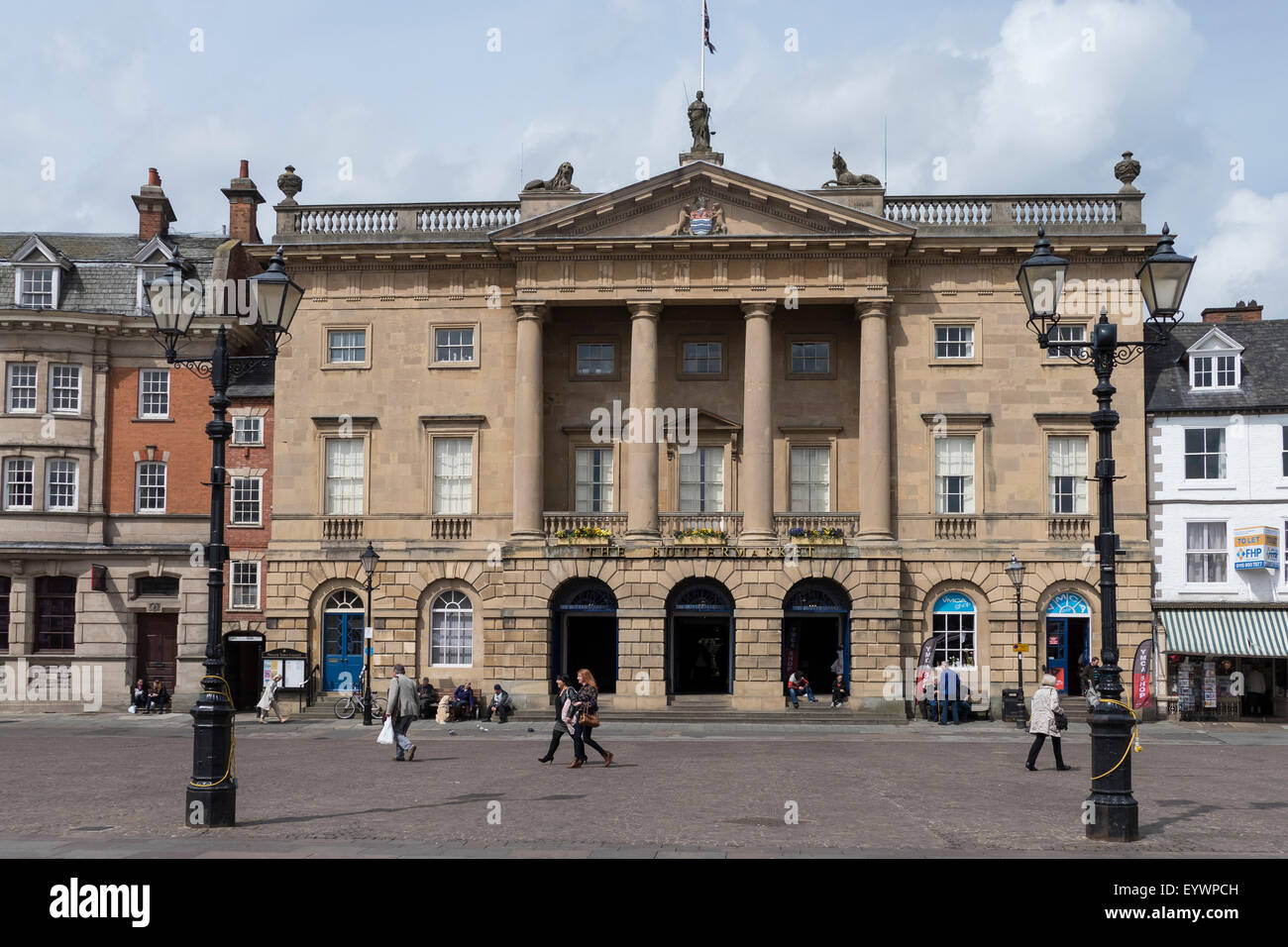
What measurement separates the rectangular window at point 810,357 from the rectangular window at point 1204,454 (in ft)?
38.9

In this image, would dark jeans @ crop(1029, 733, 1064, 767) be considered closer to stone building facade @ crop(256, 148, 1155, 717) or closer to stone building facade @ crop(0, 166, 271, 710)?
stone building facade @ crop(256, 148, 1155, 717)

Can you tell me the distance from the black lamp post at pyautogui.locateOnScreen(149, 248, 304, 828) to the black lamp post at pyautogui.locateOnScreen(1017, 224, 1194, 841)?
1052cm

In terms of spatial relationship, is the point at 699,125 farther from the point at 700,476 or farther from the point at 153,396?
the point at 153,396

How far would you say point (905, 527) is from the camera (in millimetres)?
42812

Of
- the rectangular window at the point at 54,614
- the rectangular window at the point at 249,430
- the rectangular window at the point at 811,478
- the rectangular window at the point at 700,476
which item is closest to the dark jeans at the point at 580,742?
the rectangular window at the point at 700,476

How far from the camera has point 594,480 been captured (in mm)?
44594

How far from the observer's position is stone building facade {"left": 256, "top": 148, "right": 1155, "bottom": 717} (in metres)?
42.0

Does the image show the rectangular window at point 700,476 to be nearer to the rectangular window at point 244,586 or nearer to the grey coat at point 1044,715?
Result: the rectangular window at point 244,586

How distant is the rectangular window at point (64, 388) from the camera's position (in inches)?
1780

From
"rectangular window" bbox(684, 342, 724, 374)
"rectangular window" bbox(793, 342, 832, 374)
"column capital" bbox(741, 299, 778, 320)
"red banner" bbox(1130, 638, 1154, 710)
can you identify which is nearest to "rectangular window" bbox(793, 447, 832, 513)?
"rectangular window" bbox(793, 342, 832, 374)

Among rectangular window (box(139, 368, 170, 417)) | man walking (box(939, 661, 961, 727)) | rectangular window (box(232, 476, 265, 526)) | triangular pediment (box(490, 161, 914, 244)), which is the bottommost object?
man walking (box(939, 661, 961, 727))

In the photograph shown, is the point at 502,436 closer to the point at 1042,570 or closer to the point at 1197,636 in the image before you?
the point at 1042,570

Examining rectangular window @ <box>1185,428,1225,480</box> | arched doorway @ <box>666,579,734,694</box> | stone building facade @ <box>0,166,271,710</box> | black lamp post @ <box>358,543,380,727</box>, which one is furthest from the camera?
stone building facade @ <box>0,166,271,710</box>

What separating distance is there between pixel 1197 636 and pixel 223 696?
32.8m
